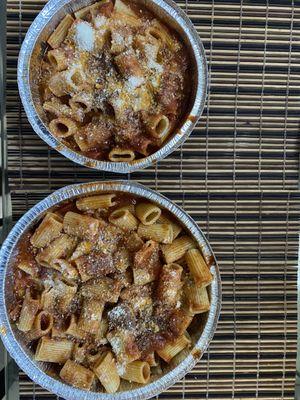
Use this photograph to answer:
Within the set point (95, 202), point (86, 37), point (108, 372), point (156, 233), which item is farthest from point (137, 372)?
point (86, 37)

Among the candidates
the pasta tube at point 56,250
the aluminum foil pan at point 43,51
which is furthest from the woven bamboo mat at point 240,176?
the pasta tube at point 56,250

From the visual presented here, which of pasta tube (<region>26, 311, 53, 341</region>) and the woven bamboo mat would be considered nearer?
pasta tube (<region>26, 311, 53, 341</region>)

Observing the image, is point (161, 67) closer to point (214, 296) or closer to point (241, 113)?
point (241, 113)

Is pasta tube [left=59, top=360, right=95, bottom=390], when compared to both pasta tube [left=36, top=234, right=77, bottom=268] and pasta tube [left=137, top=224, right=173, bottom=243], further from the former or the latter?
pasta tube [left=137, top=224, right=173, bottom=243]

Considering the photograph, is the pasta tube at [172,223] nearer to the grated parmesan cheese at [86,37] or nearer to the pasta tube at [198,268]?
the pasta tube at [198,268]

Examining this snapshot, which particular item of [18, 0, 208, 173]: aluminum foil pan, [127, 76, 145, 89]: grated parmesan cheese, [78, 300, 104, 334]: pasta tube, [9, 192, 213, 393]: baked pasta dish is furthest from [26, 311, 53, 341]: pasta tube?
[127, 76, 145, 89]: grated parmesan cheese

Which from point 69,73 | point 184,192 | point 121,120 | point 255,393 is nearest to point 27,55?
point 69,73
